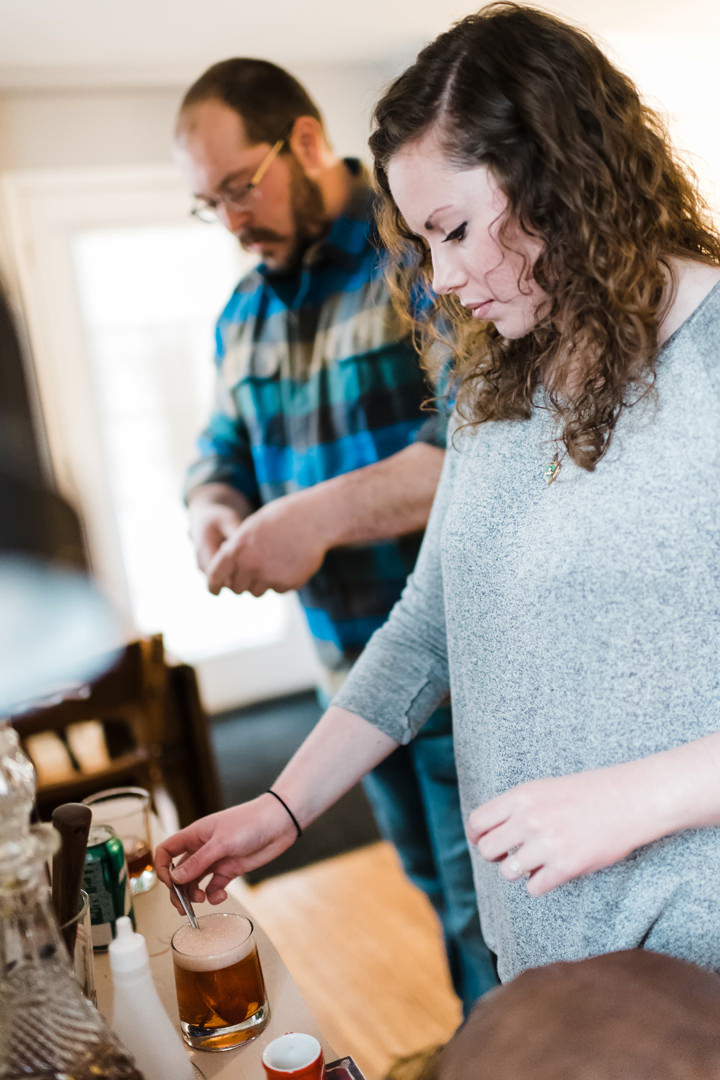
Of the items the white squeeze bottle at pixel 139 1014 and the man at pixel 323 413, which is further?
the man at pixel 323 413

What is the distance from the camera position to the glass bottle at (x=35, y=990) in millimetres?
527

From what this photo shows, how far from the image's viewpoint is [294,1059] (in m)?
0.67

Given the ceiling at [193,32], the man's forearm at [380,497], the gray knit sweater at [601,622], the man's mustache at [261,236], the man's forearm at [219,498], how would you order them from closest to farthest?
the gray knit sweater at [601,622] < the man's forearm at [380,497] < the man's mustache at [261,236] < the man's forearm at [219,498] < the ceiling at [193,32]

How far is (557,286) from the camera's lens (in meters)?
0.84

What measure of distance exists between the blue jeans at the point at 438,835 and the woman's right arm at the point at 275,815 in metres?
0.57

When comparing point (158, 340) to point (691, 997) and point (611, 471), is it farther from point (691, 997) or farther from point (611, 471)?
point (691, 997)

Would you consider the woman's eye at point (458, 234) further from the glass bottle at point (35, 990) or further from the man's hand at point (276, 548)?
the man's hand at point (276, 548)

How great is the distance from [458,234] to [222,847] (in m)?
0.62

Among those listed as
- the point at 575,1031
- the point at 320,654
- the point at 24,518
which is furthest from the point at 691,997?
the point at 24,518

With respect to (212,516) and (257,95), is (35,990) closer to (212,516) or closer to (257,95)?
(212,516)

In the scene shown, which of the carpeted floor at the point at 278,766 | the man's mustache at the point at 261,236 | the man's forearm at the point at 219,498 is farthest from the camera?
the carpeted floor at the point at 278,766

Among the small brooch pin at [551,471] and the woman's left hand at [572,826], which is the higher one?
the small brooch pin at [551,471]

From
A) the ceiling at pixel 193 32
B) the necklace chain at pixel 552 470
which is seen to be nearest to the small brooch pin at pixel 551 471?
the necklace chain at pixel 552 470

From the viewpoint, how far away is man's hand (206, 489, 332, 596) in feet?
4.96
